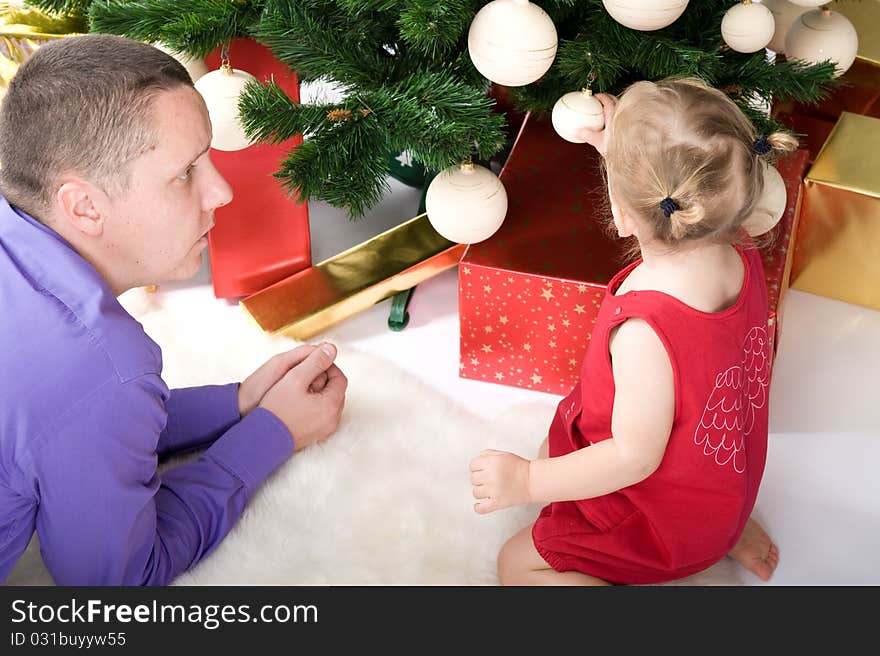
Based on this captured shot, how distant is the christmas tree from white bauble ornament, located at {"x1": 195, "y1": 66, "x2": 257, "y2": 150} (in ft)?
0.11

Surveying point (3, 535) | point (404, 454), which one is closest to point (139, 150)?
point (3, 535)

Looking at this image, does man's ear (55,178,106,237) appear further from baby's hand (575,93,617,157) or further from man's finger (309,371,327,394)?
baby's hand (575,93,617,157)

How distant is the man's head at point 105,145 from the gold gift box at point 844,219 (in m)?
0.98

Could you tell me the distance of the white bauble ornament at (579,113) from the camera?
1259 millimetres

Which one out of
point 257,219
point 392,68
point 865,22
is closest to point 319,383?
Result: point 257,219

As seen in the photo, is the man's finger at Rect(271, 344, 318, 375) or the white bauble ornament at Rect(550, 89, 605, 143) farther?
the man's finger at Rect(271, 344, 318, 375)

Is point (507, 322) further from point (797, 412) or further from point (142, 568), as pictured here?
point (142, 568)

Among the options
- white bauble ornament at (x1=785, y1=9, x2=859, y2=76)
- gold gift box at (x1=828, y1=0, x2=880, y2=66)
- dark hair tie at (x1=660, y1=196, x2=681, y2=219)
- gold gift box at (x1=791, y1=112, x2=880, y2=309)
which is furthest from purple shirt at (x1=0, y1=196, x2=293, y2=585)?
gold gift box at (x1=828, y1=0, x2=880, y2=66)

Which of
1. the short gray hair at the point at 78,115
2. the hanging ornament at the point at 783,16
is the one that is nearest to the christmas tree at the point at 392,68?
the hanging ornament at the point at 783,16

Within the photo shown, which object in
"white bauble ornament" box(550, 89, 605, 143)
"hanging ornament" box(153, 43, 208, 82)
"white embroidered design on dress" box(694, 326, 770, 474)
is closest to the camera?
"white embroidered design on dress" box(694, 326, 770, 474)

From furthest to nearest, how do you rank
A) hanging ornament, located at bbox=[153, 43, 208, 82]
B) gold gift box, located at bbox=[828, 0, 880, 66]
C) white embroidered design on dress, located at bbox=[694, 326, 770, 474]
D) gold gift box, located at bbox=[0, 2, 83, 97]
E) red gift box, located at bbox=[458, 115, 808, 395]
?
gold gift box, located at bbox=[828, 0, 880, 66]
gold gift box, located at bbox=[0, 2, 83, 97]
red gift box, located at bbox=[458, 115, 808, 395]
hanging ornament, located at bbox=[153, 43, 208, 82]
white embroidered design on dress, located at bbox=[694, 326, 770, 474]

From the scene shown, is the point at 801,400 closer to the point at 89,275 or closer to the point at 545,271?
the point at 545,271

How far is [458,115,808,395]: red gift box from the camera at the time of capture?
1.47 m

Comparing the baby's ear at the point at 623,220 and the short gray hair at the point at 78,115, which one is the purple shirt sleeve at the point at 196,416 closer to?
the short gray hair at the point at 78,115
